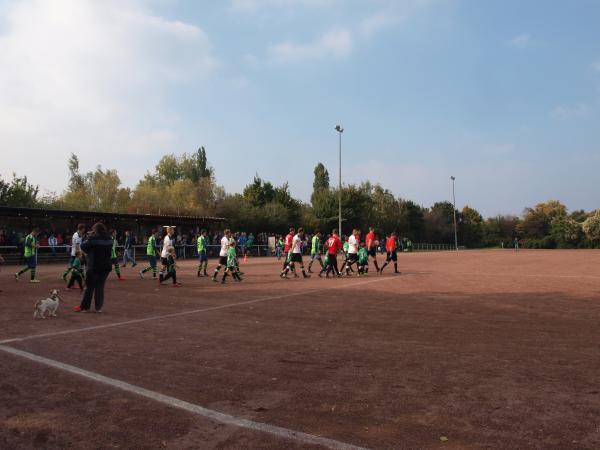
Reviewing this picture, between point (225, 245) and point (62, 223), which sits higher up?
point (62, 223)

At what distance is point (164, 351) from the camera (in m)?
6.57

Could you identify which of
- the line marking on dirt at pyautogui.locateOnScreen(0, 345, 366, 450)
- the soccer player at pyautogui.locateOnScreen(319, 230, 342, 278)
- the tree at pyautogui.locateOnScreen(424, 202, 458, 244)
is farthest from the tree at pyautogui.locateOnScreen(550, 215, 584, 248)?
the line marking on dirt at pyautogui.locateOnScreen(0, 345, 366, 450)

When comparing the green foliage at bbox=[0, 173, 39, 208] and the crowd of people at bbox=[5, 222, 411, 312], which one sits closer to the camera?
the crowd of people at bbox=[5, 222, 411, 312]

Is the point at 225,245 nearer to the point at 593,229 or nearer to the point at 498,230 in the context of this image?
the point at 593,229

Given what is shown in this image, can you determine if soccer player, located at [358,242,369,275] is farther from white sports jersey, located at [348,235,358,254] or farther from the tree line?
the tree line

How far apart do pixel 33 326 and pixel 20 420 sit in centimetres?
465

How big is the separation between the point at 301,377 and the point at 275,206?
169 feet

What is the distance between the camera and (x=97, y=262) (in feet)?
31.9

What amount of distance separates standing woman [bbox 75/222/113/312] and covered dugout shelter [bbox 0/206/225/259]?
1891 cm

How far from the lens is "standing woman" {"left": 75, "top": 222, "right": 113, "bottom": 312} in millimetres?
9711

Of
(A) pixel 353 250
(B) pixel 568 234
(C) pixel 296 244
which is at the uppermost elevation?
(B) pixel 568 234

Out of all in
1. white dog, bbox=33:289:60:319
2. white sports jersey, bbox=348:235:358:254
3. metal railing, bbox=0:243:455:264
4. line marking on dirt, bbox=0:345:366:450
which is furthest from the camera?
metal railing, bbox=0:243:455:264

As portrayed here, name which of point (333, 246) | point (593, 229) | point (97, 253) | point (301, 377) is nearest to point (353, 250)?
point (333, 246)

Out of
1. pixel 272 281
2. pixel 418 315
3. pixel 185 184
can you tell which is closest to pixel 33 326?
pixel 418 315
